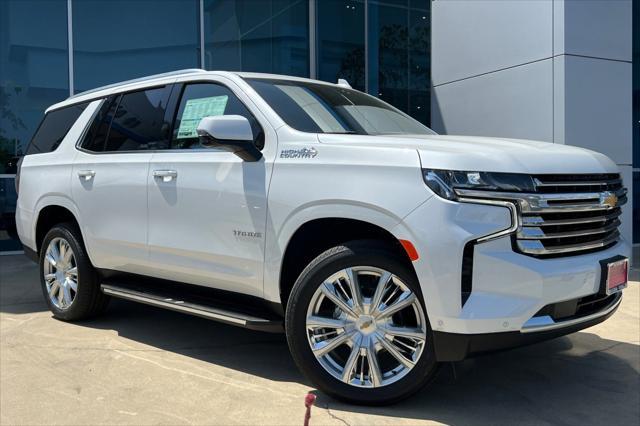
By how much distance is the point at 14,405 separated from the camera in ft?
→ 10.7

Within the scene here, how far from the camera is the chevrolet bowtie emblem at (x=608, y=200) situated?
321 centimetres

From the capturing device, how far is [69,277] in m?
4.99

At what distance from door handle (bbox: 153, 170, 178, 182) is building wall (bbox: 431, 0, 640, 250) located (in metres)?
4.81

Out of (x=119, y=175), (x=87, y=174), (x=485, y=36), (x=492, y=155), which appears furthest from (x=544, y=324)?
(x=485, y=36)

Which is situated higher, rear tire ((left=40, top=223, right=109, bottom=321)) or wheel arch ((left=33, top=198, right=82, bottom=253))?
wheel arch ((left=33, top=198, right=82, bottom=253))

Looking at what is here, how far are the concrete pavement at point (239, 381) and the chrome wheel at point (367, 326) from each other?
0.69 feet

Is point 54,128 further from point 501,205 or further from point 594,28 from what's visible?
point 594,28

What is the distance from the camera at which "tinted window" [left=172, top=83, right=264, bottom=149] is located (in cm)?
390

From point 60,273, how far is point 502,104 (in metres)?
5.64

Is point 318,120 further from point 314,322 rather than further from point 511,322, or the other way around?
point 511,322

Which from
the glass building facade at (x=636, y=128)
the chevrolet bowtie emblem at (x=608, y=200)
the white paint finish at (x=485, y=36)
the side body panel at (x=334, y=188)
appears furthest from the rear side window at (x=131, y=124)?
the glass building facade at (x=636, y=128)

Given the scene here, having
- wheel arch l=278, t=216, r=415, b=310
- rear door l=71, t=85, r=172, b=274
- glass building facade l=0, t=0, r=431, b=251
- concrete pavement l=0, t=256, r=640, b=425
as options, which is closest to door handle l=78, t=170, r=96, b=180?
rear door l=71, t=85, r=172, b=274

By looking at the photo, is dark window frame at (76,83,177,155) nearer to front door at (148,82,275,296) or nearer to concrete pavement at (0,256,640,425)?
front door at (148,82,275,296)

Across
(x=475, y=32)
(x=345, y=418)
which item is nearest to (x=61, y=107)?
(x=345, y=418)
